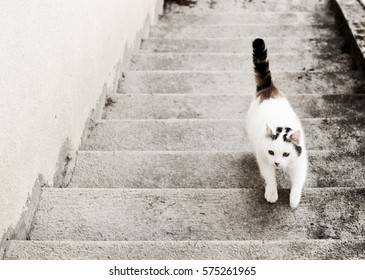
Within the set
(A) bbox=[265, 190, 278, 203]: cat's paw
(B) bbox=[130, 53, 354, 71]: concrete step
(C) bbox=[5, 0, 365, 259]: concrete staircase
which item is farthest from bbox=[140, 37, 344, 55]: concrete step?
(A) bbox=[265, 190, 278, 203]: cat's paw

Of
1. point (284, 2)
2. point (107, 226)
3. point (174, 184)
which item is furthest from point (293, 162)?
point (284, 2)

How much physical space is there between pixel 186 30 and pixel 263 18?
0.88 meters

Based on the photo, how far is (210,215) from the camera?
2119 mm

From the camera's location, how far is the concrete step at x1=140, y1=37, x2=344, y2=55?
14.0ft

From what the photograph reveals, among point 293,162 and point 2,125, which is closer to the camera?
point 2,125

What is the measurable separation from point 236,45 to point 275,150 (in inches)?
96.1

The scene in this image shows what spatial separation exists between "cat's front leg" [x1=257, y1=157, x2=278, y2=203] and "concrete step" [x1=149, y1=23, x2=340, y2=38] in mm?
2597

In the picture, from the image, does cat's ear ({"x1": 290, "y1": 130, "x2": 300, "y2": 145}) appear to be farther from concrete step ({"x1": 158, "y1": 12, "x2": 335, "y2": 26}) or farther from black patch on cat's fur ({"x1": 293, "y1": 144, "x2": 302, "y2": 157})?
concrete step ({"x1": 158, "y1": 12, "x2": 335, "y2": 26})

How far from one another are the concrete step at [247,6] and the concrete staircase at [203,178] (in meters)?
1.66

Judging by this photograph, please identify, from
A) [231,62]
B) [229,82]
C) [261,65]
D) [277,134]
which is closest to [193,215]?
[277,134]

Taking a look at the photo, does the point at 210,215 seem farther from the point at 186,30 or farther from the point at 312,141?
the point at 186,30

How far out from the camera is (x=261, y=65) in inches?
104

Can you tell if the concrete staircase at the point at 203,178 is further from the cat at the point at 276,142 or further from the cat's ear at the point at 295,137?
the cat's ear at the point at 295,137

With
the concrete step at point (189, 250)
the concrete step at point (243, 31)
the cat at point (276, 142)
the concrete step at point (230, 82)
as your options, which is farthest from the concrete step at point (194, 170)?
the concrete step at point (243, 31)
